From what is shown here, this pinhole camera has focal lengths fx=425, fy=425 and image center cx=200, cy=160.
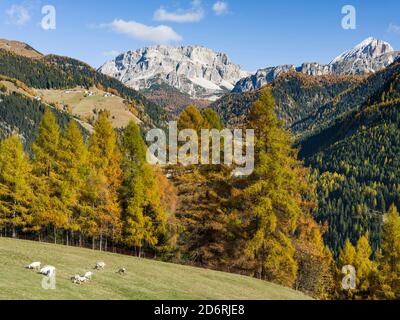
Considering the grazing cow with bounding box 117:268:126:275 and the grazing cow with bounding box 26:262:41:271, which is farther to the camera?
the grazing cow with bounding box 117:268:126:275

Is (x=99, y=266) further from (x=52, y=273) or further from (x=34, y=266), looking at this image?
(x=52, y=273)

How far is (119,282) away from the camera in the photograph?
2455 centimetres

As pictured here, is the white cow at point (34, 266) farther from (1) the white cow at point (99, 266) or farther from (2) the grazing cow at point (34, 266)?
(1) the white cow at point (99, 266)

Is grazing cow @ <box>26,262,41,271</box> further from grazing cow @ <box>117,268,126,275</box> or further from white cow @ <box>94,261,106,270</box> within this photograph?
grazing cow @ <box>117,268,126,275</box>

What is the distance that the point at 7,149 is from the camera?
4606cm

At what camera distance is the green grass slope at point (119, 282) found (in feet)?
64.2

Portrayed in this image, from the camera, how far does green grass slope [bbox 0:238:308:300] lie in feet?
64.2

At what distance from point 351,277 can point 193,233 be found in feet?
129

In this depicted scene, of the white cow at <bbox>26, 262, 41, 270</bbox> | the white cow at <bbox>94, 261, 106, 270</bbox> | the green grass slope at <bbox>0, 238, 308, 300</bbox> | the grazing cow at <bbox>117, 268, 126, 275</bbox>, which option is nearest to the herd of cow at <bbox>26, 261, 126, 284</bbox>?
the white cow at <bbox>26, 262, 41, 270</bbox>

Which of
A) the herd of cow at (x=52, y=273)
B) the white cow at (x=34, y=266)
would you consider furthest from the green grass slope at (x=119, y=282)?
the white cow at (x=34, y=266)

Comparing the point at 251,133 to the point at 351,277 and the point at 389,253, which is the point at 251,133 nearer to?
the point at 389,253

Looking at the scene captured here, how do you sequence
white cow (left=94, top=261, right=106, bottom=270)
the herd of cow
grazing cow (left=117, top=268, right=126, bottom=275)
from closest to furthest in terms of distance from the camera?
1. the herd of cow
2. grazing cow (left=117, top=268, right=126, bottom=275)
3. white cow (left=94, top=261, right=106, bottom=270)

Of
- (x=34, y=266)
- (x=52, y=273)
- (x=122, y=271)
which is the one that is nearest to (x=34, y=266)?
(x=34, y=266)

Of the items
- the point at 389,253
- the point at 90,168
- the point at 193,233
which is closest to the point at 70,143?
the point at 90,168
